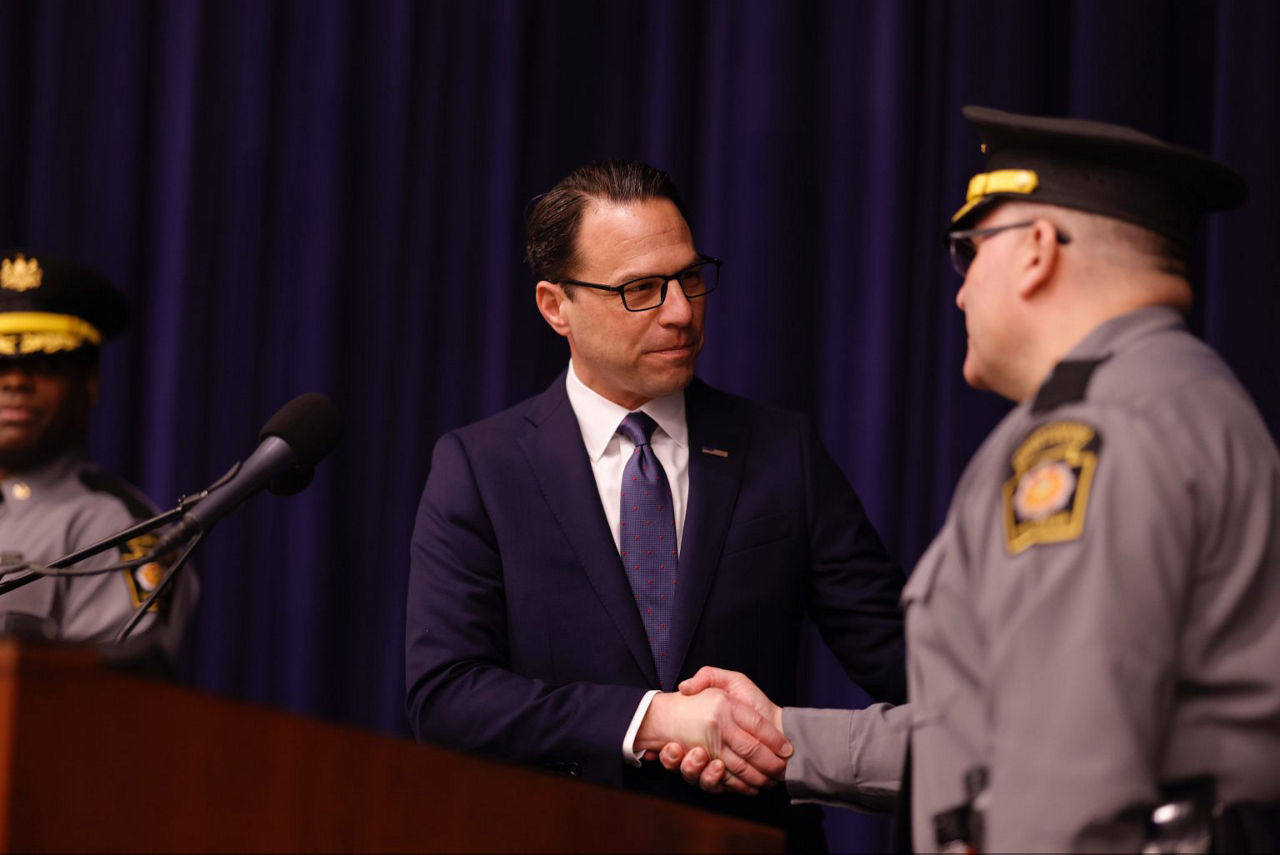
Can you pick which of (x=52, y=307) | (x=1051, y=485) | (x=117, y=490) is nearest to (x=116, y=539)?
(x=1051, y=485)

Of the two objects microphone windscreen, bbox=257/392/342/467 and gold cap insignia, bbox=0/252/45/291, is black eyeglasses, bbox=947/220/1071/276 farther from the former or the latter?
gold cap insignia, bbox=0/252/45/291

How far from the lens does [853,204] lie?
2818 mm

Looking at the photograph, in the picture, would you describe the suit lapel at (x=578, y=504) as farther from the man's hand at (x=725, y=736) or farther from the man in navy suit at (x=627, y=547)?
the man's hand at (x=725, y=736)

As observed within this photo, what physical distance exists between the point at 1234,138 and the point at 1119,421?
1.47 m

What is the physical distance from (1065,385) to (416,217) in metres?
2.20

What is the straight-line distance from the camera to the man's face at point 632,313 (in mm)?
2105

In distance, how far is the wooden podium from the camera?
0.85m

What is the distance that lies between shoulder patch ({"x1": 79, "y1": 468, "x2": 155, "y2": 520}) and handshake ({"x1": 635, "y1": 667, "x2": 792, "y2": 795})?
1.05 metres

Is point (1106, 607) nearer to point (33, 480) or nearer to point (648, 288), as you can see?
point (648, 288)

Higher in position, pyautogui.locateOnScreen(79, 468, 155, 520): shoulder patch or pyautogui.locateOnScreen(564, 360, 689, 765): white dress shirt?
pyautogui.locateOnScreen(564, 360, 689, 765): white dress shirt

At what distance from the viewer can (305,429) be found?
1.50 m

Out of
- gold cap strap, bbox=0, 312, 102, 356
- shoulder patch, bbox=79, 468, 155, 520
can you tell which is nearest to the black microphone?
shoulder patch, bbox=79, 468, 155, 520

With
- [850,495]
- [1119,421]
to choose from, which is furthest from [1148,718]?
[850,495]

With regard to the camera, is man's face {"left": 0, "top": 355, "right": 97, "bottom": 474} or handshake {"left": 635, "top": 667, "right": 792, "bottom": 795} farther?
man's face {"left": 0, "top": 355, "right": 97, "bottom": 474}
